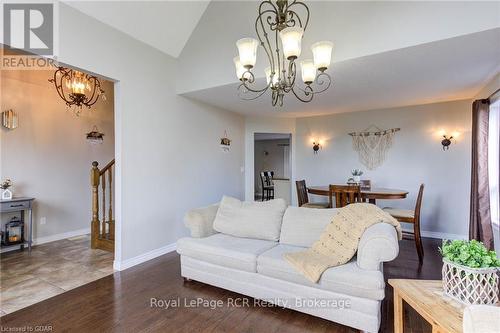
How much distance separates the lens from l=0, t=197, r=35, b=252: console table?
3532 mm

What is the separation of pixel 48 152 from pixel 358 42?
490 centimetres

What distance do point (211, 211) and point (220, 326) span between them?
1.34 meters

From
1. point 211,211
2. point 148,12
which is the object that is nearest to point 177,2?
point 148,12

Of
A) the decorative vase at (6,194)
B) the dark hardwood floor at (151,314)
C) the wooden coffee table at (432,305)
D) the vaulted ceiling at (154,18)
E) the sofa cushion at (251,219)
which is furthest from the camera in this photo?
the decorative vase at (6,194)

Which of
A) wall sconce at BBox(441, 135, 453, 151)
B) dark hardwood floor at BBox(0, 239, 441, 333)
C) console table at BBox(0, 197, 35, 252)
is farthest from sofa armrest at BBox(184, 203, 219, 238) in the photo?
wall sconce at BBox(441, 135, 453, 151)

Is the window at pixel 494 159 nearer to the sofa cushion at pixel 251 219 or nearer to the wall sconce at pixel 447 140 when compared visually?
the wall sconce at pixel 447 140

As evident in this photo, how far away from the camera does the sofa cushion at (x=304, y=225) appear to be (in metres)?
2.59

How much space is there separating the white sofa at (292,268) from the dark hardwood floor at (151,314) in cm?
12

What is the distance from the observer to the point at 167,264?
11.1 feet

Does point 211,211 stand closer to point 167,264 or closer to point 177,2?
point 167,264

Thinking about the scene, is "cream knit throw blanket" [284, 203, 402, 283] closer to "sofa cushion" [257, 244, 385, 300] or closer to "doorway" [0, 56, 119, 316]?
"sofa cushion" [257, 244, 385, 300]

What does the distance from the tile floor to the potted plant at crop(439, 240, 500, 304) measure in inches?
129

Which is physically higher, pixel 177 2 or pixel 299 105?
pixel 177 2

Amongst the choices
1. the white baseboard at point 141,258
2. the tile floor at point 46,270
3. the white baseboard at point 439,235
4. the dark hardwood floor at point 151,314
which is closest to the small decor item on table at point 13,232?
the tile floor at point 46,270
